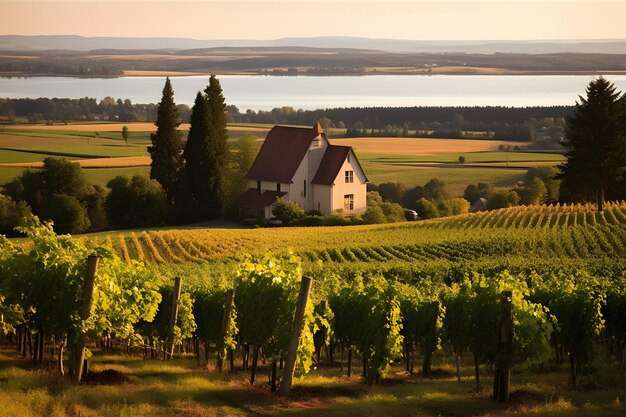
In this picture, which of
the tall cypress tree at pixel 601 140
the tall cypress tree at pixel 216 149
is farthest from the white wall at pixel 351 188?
the tall cypress tree at pixel 601 140

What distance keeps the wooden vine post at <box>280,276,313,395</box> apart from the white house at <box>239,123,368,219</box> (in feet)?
196

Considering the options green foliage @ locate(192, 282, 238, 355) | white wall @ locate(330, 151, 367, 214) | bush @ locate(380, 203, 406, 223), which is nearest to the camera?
green foliage @ locate(192, 282, 238, 355)

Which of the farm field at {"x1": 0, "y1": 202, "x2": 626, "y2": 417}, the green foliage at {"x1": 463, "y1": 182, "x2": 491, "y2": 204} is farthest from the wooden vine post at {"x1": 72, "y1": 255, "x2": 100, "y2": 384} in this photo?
the green foliage at {"x1": 463, "y1": 182, "x2": 491, "y2": 204}

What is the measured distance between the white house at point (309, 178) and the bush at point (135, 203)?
7.11 meters

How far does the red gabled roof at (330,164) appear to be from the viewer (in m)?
81.1

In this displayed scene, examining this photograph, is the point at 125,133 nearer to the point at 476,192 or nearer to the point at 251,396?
the point at 476,192

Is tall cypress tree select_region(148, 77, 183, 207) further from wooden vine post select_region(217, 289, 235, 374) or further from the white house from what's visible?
wooden vine post select_region(217, 289, 235, 374)

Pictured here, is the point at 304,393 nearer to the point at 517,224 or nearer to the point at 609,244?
the point at 609,244

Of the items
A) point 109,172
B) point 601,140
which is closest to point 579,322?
point 601,140

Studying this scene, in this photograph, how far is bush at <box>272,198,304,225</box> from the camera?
76.6 m

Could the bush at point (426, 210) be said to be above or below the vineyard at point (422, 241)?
above

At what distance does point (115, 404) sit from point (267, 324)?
4109 millimetres

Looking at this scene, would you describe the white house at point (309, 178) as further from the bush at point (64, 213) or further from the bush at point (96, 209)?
the bush at point (64, 213)

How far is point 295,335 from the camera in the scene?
19281 millimetres
